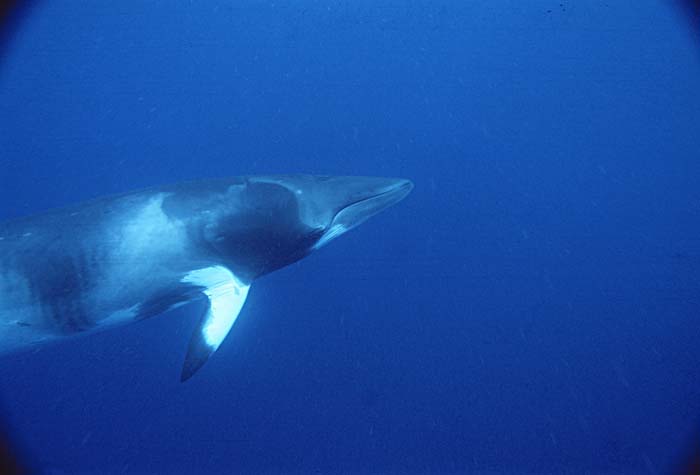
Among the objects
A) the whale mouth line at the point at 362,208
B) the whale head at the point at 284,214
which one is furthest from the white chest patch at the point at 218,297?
the whale mouth line at the point at 362,208

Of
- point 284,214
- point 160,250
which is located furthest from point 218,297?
point 284,214

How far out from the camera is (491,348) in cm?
793

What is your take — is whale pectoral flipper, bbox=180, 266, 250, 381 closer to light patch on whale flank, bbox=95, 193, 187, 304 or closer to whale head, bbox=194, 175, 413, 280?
whale head, bbox=194, 175, 413, 280

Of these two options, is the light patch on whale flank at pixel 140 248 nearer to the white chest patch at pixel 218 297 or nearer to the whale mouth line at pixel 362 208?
the white chest patch at pixel 218 297

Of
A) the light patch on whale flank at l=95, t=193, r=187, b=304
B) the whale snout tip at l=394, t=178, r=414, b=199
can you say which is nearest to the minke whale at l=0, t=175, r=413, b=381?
the light patch on whale flank at l=95, t=193, r=187, b=304

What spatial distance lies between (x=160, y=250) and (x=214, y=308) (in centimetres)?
94

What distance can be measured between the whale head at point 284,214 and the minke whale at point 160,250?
0.01 meters

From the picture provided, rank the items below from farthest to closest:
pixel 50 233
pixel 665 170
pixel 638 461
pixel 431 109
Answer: pixel 431 109 < pixel 665 170 < pixel 638 461 < pixel 50 233

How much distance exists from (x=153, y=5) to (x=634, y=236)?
14161 millimetres

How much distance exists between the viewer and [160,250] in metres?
4.71

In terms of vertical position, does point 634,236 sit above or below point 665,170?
below

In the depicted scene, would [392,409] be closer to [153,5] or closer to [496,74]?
[496,74]

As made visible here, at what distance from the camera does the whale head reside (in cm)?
492

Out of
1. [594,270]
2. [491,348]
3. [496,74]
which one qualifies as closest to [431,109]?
[496,74]
